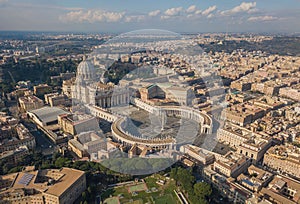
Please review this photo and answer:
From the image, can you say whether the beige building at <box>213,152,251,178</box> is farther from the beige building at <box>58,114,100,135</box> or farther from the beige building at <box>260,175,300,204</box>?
the beige building at <box>58,114,100,135</box>

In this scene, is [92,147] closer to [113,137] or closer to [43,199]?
[113,137]

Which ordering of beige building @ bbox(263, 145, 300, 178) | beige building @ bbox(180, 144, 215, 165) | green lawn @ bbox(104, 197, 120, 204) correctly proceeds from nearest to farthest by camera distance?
green lawn @ bbox(104, 197, 120, 204), beige building @ bbox(263, 145, 300, 178), beige building @ bbox(180, 144, 215, 165)

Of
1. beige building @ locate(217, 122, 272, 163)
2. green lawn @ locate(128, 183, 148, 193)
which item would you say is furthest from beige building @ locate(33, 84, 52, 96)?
beige building @ locate(217, 122, 272, 163)

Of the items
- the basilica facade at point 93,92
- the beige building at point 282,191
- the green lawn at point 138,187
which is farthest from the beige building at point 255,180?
the basilica facade at point 93,92

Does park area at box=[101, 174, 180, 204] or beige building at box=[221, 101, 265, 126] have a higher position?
beige building at box=[221, 101, 265, 126]

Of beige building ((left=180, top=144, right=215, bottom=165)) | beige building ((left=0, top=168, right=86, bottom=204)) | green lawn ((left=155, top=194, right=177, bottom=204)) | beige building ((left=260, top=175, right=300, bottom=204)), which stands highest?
beige building ((left=0, top=168, right=86, bottom=204))

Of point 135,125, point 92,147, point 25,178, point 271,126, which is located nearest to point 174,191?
point 92,147

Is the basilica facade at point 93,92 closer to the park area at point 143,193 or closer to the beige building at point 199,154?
the beige building at point 199,154
